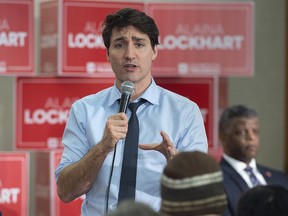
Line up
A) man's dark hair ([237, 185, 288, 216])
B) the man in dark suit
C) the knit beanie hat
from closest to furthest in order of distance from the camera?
the knit beanie hat → man's dark hair ([237, 185, 288, 216]) → the man in dark suit

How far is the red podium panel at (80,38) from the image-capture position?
442cm

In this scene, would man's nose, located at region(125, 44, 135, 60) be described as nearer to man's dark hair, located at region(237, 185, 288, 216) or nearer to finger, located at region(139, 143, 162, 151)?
finger, located at region(139, 143, 162, 151)

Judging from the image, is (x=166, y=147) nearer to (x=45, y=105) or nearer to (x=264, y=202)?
(x=264, y=202)

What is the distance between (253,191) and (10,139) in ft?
11.1

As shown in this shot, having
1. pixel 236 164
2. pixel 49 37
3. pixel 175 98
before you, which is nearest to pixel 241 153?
pixel 236 164

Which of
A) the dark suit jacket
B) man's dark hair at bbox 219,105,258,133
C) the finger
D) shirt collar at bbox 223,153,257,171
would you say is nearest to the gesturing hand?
the finger

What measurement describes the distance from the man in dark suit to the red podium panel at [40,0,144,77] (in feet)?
3.00

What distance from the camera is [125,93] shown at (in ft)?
8.71

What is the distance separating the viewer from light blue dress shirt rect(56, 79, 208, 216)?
2.73 m

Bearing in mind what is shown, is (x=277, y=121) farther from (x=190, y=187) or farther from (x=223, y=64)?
(x=190, y=187)

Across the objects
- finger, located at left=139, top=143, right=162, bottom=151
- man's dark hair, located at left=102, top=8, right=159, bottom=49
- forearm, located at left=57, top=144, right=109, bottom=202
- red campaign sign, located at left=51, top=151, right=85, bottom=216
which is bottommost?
red campaign sign, located at left=51, top=151, right=85, bottom=216

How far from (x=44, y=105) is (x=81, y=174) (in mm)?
1844

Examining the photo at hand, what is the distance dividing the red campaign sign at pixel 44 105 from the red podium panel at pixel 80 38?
0.07 metres

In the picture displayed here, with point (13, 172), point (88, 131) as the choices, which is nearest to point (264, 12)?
point (13, 172)
